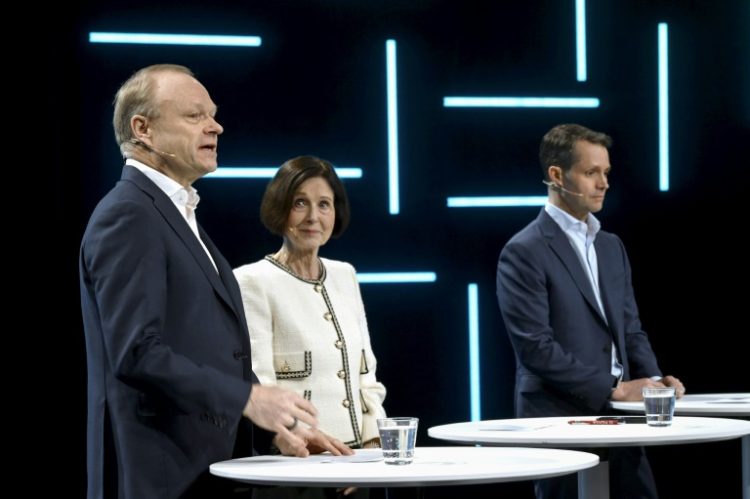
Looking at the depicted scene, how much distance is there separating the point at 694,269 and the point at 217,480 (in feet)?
9.65

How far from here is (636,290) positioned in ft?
16.0

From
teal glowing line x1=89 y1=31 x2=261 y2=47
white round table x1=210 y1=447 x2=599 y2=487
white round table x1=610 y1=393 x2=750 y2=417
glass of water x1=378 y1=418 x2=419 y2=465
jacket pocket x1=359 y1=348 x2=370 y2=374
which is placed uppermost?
teal glowing line x1=89 y1=31 x2=261 y2=47

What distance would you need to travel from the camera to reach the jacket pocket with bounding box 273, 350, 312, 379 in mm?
3312

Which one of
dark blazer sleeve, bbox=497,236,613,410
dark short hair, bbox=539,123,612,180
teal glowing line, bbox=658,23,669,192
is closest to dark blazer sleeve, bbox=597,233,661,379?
dark blazer sleeve, bbox=497,236,613,410

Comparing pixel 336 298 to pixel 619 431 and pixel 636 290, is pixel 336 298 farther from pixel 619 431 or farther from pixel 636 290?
pixel 636 290

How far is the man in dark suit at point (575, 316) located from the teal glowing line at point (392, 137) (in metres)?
0.59

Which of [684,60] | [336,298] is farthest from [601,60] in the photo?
[336,298]

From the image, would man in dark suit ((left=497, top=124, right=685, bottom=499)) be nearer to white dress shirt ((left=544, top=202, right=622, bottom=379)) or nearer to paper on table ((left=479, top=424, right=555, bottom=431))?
white dress shirt ((left=544, top=202, right=622, bottom=379))

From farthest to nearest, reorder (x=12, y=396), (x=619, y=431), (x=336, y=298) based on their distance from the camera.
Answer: (x=12, y=396)
(x=336, y=298)
(x=619, y=431)

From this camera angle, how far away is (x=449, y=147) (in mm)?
4688

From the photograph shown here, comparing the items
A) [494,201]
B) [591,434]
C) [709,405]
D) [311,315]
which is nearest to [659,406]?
[591,434]

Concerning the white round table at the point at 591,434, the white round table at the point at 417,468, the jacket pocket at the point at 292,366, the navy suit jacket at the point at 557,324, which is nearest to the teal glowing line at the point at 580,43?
the navy suit jacket at the point at 557,324

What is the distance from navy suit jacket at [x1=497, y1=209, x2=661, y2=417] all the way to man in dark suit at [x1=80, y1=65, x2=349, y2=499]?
4.89 feet

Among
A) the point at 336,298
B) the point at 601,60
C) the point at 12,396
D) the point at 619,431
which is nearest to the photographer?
the point at 619,431
